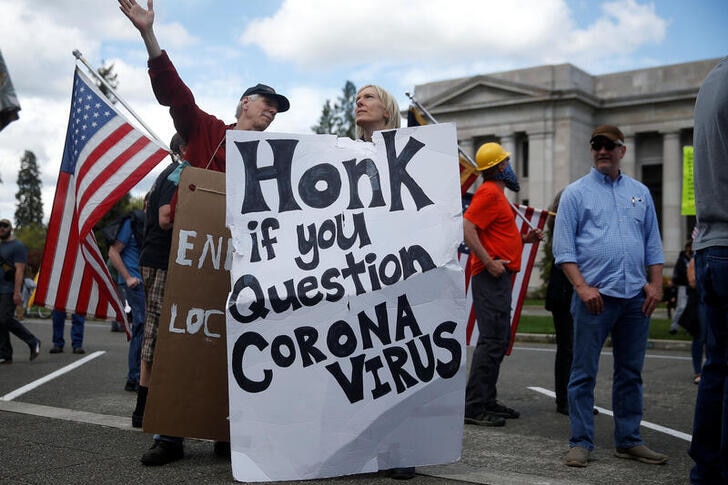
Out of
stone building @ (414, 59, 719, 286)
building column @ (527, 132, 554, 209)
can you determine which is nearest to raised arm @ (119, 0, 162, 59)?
stone building @ (414, 59, 719, 286)

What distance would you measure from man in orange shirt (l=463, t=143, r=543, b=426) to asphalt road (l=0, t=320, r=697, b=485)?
0.31 metres

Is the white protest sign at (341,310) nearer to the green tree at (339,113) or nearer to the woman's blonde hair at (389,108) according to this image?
the woman's blonde hair at (389,108)

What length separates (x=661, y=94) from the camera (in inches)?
1893

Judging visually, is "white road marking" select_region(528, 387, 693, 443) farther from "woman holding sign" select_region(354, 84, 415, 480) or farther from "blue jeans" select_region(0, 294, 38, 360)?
"blue jeans" select_region(0, 294, 38, 360)

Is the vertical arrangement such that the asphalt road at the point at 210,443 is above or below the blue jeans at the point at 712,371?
below

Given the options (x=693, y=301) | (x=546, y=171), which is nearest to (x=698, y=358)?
(x=693, y=301)

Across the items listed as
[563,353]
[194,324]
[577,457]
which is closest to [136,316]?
[194,324]

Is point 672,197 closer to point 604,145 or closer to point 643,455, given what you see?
point 604,145

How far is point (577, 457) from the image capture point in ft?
14.9

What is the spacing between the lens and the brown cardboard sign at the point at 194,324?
4.30m

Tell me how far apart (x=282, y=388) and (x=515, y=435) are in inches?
85.3

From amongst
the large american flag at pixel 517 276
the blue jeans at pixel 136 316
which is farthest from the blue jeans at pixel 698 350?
the blue jeans at pixel 136 316

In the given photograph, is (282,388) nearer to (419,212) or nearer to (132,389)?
(419,212)

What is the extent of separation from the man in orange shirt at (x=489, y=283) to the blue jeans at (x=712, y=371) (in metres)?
2.36
